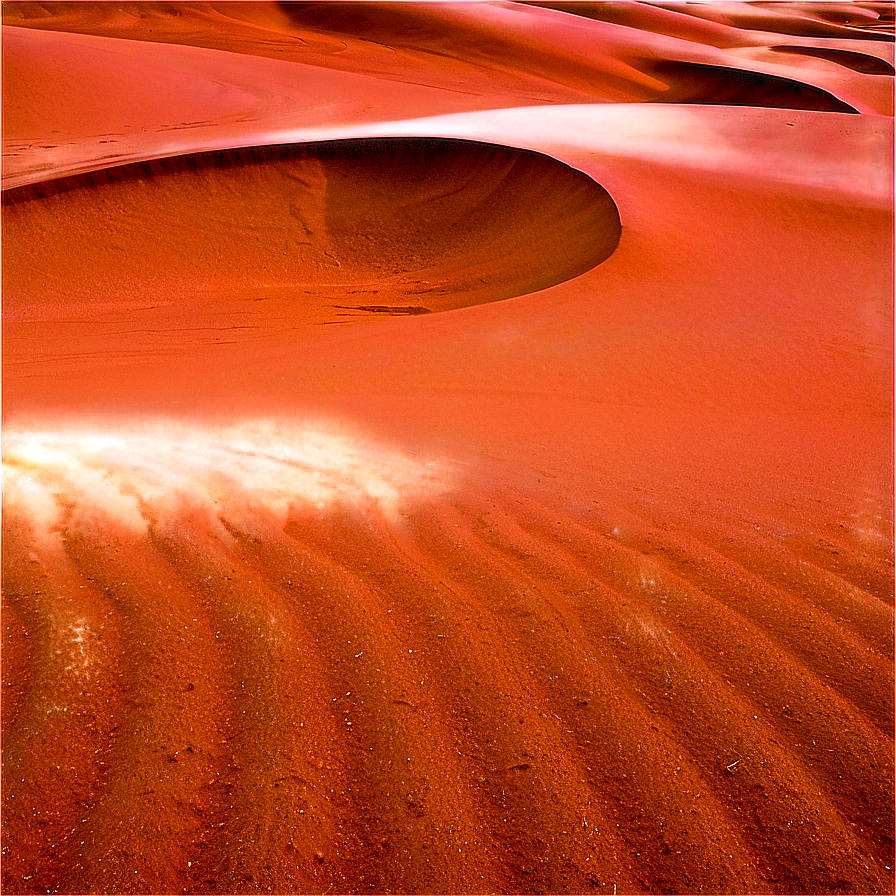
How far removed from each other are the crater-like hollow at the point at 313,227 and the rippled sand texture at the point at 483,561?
0.11m

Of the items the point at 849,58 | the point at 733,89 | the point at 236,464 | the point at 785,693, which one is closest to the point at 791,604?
the point at 785,693

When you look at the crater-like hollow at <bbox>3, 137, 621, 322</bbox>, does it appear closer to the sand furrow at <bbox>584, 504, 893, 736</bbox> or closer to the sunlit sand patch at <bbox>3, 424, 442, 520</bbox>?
the sunlit sand patch at <bbox>3, 424, 442, 520</bbox>

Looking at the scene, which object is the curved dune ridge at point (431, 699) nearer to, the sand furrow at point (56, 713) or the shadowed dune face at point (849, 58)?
the sand furrow at point (56, 713)

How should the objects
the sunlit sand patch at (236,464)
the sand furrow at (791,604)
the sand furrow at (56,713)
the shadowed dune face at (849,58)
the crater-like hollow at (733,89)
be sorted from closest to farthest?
the sand furrow at (56,713), the sand furrow at (791,604), the sunlit sand patch at (236,464), the crater-like hollow at (733,89), the shadowed dune face at (849,58)

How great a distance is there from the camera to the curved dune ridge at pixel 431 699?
1625 millimetres

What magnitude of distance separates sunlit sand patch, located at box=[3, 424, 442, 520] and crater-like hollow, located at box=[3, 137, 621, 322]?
382 cm

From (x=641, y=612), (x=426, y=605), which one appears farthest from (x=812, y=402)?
(x=426, y=605)

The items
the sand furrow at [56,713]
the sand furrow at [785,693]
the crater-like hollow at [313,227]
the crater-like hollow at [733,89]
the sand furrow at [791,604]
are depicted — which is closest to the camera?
the sand furrow at [56,713]

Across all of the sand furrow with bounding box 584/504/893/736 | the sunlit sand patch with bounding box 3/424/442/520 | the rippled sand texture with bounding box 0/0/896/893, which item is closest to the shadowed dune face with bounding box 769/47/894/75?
the rippled sand texture with bounding box 0/0/896/893

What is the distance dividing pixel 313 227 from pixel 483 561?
26.5 ft

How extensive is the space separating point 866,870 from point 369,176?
9.85 m

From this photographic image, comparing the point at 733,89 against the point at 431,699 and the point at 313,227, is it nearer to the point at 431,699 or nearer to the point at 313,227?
the point at 313,227

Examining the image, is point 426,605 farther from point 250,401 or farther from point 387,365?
point 387,365

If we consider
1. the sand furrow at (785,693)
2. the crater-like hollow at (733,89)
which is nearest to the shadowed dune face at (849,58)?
the crater-like hollow at (733,89)
